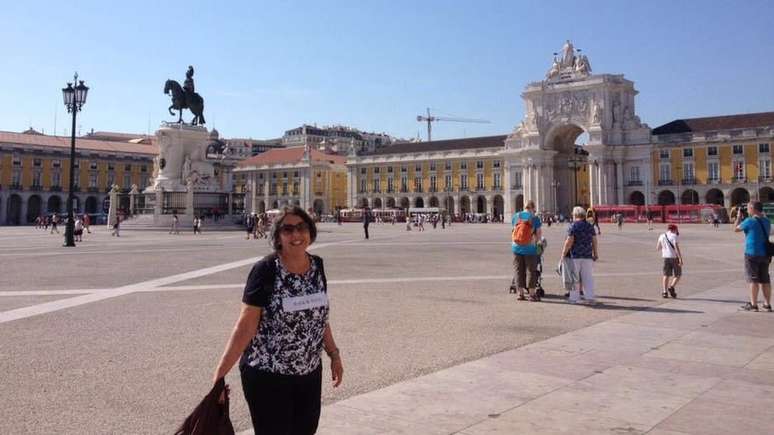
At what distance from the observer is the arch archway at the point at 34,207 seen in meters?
78.9

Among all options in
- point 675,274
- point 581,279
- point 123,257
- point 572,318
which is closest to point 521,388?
point 572,318

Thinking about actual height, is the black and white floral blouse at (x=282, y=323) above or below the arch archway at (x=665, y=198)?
below

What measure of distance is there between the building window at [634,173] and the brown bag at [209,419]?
259ft

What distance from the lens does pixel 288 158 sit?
322 feet

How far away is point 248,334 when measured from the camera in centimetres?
285

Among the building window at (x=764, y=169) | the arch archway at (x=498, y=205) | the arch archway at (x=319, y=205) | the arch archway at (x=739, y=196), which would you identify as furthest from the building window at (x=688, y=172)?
the arch archway at (x=319, y=205)

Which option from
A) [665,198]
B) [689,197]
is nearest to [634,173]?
[665,198]

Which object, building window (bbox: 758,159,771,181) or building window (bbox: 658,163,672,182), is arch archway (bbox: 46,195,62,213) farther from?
building window (bbox: 758,159,771,181)

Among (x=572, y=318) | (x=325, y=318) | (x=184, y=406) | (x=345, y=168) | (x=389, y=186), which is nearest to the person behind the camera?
(x=325, y=318)

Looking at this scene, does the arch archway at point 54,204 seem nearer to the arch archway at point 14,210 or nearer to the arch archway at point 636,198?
the arch archway at point 14,210

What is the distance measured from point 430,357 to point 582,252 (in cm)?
458

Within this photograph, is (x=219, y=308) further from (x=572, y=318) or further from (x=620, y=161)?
(x=620, y=161)

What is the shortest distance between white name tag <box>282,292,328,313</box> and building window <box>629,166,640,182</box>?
78501 mm

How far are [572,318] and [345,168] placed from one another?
94199mm
